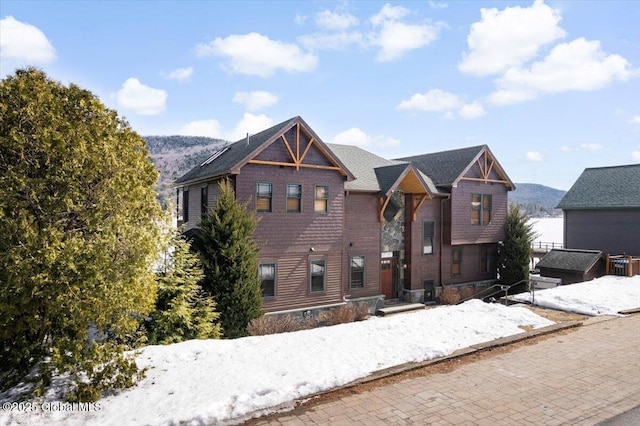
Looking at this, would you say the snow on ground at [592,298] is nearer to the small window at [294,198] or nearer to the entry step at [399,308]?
the entry step at [399,308]

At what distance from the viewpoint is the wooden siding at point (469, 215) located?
25.4m

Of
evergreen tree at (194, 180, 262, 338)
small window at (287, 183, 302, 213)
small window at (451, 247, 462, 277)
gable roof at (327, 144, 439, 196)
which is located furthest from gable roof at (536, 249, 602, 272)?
evergreen tree at (194, 180, 262, 338)

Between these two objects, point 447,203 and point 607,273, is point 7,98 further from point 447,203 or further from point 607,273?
point 607,273

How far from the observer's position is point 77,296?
6992mm

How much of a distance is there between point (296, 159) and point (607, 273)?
20247 millimetres

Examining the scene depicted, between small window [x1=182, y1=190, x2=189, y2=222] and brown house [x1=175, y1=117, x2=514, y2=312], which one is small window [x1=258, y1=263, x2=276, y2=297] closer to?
brown house [x1=175, y1=117, x2=514, y2=312]

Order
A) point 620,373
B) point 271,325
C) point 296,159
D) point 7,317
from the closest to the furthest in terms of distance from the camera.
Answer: point 7,317 → point 620,373 → point 271,325 → point 296,159

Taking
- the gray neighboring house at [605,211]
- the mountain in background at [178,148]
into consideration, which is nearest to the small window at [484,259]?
the gray neighboring house at [605,211]

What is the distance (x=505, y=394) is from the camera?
830 cm

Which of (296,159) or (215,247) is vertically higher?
(296,159)

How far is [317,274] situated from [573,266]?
1624 centimetres

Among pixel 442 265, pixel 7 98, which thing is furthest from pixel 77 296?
pixel 442 265

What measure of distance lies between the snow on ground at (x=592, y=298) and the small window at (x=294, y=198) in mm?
10692

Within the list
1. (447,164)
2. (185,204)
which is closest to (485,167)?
(447,164)
